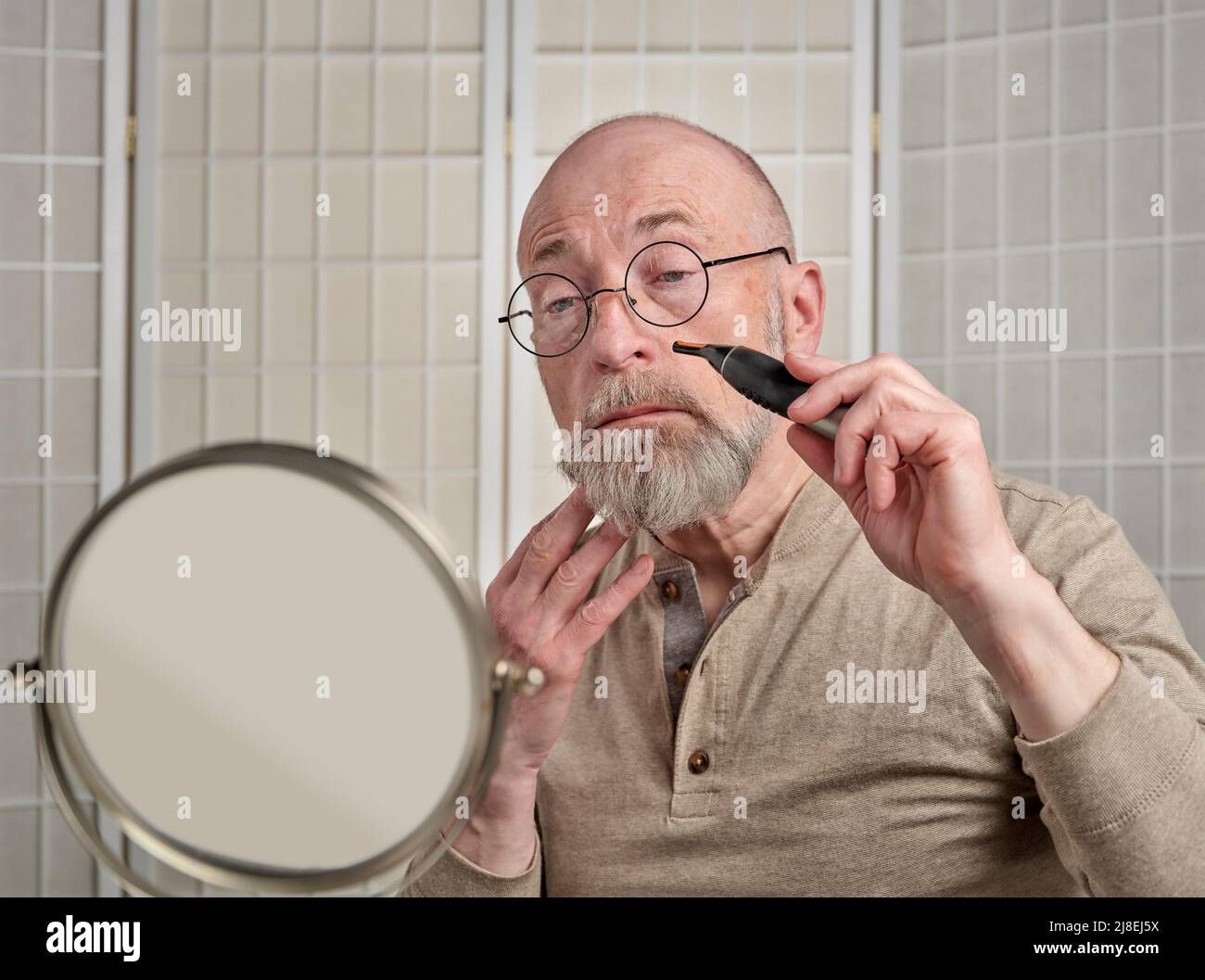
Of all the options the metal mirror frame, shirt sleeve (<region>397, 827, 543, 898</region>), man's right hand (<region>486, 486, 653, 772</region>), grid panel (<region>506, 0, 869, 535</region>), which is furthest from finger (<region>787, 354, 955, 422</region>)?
grid panel (<region>506, 0, 869, 535</region>)

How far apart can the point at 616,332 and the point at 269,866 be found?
69 centimetres

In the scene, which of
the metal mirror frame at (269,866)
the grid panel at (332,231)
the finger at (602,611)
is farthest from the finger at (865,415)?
the grid panel at (332,231)

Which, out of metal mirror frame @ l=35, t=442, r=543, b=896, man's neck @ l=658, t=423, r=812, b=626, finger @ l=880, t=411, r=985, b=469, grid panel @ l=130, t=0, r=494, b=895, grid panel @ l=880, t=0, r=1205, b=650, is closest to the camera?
metal mirror frame @ l=35, t=442, r=543, b=896

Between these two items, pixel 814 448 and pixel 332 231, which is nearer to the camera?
pixel 814 448

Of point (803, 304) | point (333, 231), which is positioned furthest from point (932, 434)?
point (333, 231)

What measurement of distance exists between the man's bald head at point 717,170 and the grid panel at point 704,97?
1.08 metres

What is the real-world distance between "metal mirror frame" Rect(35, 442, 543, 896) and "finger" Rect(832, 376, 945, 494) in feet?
1.08

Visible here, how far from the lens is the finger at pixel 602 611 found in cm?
77

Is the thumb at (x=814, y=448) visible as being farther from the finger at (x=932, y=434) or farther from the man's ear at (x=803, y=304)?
the man's ear at (x=803, y=304)

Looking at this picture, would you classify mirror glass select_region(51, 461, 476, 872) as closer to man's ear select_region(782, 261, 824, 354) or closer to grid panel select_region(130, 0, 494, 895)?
man's ear select_region(782, 261, 824, 354)

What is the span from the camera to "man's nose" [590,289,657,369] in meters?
1.08

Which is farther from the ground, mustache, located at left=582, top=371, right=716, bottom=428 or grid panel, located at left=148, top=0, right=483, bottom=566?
grid panel, located at left=148, top=0, right=483, bottom=566

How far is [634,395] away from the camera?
1.08 meters

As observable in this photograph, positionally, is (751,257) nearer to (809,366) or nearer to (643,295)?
(643,295)
